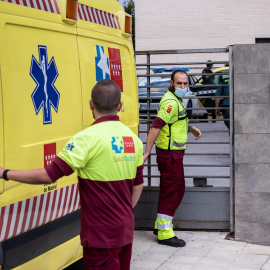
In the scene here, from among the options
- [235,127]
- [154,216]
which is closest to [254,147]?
[235,127]

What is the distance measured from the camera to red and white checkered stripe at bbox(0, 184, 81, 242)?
4023mm

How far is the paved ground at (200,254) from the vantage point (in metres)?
6.45

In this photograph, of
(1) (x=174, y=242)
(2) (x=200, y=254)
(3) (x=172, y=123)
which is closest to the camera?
(2) (x=200, y=254)

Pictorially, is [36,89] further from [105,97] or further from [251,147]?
[251,147]

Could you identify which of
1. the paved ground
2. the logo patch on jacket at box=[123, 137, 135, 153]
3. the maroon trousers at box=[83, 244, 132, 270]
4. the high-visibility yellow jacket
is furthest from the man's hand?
the maroon trousers at box=[83, 244, 132, 270]

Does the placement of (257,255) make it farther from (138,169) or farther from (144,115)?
(138,169)

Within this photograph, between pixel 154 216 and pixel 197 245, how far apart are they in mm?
834

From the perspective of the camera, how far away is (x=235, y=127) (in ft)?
24.3

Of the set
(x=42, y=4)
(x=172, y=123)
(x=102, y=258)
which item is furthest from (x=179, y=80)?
(x=102, y=258)

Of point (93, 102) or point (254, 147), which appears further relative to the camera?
point (254, 147)

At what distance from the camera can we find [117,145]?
12.6ft

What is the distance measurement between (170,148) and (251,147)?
3.29ft

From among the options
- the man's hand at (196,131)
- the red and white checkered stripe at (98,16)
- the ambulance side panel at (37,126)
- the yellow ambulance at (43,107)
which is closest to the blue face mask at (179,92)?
the man's hand at (196,131)

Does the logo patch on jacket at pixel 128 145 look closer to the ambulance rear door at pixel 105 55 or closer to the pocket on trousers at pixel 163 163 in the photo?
the ambulance rear door at pixel 105 55
